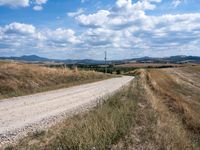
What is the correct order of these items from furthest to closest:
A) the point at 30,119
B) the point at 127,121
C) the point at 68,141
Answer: the point at 30,119, the point at 127,121, the point at 68,141

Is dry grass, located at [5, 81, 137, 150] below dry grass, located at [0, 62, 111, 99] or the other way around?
the other way around

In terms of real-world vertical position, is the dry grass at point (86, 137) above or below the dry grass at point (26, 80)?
above

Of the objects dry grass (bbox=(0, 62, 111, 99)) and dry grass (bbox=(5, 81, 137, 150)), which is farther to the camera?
dry grass (bbox=(0, 62, 111, 99))

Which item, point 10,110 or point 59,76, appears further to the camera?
point 59,76

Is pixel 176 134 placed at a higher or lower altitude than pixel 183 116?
higher

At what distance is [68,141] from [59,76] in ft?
113

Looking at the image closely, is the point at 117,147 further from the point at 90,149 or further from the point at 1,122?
the point at 1,122

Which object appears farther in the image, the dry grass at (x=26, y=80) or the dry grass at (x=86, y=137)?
the dry grass at (x=26, y=80)

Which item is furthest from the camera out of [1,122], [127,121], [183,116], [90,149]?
[183,116]

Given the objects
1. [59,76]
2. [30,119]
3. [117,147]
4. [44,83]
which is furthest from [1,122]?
[59,76]

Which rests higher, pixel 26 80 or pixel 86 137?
pixel 86 137

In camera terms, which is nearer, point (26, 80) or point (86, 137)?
point (86, 137)

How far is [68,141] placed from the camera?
7.67 m

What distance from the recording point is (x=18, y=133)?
10.3 m
